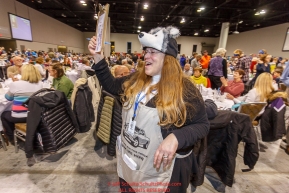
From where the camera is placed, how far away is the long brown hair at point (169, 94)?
0.81 m

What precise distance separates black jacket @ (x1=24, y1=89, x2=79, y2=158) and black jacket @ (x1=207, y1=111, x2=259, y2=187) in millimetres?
1902

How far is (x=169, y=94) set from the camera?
2.75 feet

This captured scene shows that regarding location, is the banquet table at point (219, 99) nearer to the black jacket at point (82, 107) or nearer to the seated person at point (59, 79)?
the black jacket at point (82, 107)

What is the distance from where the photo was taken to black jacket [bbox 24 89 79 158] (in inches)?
73.9

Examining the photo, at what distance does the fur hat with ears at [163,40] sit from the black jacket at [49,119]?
163cm

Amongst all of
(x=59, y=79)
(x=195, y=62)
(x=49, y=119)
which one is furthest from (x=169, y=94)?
(x=195, y=62)

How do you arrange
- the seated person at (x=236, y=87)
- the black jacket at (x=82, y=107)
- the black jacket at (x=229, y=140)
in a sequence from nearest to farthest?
the black jacket at (x=229, y=140), the black jacket at (x=82, y=107), the seated person at (x=236, y=87)

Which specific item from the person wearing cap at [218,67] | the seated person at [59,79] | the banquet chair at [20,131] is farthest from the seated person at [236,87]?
the banquet chair at [20,131]

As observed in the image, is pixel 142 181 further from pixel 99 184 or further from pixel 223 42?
pixel 223 42

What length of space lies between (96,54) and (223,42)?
14360 millimetres

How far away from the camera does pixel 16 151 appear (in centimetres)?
236

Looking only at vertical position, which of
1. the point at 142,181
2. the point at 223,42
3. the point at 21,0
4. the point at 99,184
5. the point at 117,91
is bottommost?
the point at 99,184

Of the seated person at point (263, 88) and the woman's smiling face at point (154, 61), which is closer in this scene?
the woman's smiling face at point (154, 61)

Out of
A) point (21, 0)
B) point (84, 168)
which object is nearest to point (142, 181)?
point (84, 168)
